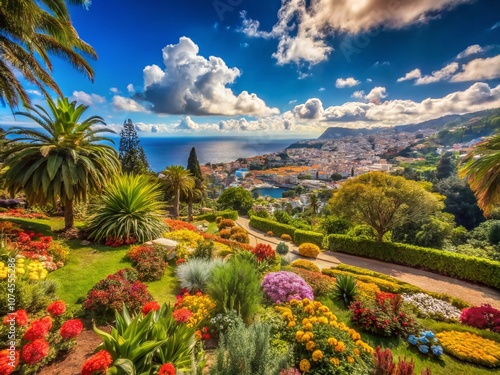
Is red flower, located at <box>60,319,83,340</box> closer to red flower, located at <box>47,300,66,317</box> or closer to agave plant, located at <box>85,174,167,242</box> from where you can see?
red flower, located at <box>47,300,66,317</box>

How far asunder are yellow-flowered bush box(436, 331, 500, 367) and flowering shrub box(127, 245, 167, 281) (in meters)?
6.92

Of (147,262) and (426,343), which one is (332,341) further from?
(147,262)

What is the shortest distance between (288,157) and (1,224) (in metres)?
148

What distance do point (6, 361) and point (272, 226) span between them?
1913 centimetres

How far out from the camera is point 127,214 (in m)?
8.60

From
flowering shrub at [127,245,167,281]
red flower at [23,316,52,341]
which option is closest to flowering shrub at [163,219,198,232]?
flowering shrub at [127,245,167,281]

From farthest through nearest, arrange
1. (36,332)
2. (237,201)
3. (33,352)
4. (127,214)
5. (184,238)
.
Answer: (237,201) → (184,238) → (127,214) → (36,332) → (33,352)

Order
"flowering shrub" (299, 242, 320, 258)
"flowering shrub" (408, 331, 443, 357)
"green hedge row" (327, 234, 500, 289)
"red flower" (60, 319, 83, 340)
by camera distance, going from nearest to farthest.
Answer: "red flower" (60, 319, 83, 340), "flowering shrub" (408, 331, 443, 357), "green hedge row" (327, 234, 500, 289), "flowering shrub" (299, 242, 320, 258)

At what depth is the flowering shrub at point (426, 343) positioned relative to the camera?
179 inches

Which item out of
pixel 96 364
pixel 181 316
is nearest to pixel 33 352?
pixel 96 364

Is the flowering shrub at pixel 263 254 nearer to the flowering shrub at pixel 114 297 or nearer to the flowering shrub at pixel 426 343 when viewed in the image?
the flowering shrub at pixel 114 297

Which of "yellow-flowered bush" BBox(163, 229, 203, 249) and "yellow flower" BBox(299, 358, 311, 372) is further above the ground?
"yellow-flowered bush" BBox(163, 229, 203, 249)

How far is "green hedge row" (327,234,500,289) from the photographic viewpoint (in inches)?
424

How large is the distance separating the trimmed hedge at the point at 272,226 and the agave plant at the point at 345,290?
1270cm
